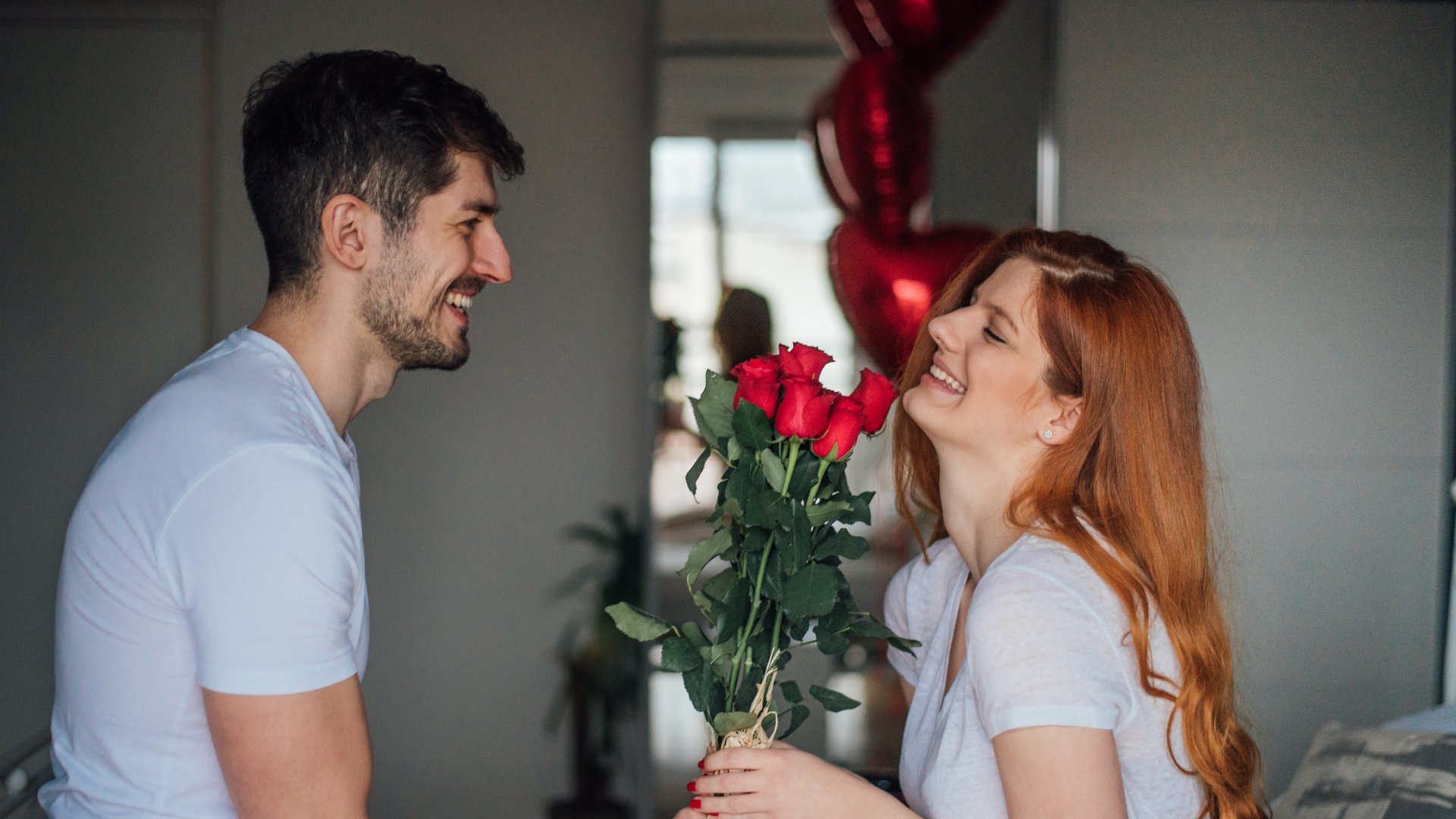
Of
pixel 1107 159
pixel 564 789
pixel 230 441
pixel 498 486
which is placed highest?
pixel 1107 159

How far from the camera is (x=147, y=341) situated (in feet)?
10.8

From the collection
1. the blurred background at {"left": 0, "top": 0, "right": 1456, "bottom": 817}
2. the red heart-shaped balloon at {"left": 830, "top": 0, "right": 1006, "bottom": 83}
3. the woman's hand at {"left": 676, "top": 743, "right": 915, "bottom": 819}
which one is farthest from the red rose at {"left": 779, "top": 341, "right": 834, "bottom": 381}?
the red heart-shaped balloon at {"left": 830, "top": 0, "right": 1006, "bottom": 83}

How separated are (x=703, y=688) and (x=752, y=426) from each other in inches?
13.4

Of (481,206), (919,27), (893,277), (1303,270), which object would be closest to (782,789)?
(481,206)

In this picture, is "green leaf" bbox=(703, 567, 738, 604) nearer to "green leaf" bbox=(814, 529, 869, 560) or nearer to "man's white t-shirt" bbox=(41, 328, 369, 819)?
"green leaf" bbox=(814, 529, 869, 560)

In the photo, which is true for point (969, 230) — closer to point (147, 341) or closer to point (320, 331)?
point (320, 331)

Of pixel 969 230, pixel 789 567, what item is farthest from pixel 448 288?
pixel 969 230

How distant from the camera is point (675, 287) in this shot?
3.05m

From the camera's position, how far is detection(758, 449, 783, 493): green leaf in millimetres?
1339

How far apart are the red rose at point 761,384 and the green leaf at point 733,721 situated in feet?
1.22

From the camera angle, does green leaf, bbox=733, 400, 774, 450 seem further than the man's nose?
No

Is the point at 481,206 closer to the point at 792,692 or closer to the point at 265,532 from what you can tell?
the point at 265,532

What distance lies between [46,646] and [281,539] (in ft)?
8.39

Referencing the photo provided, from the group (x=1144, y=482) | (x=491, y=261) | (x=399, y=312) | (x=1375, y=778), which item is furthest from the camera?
(x=1375, y=778)
